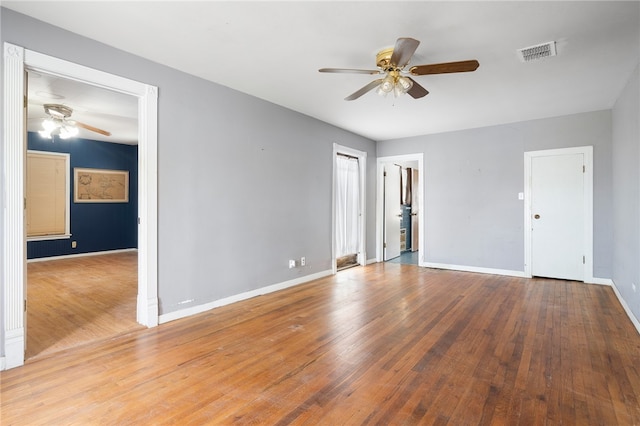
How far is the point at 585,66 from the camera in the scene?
330 centimetres

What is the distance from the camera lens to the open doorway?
3389 millimetres

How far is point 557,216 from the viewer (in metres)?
5.15

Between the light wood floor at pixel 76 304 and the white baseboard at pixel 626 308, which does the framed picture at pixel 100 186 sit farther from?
the white baseboard at pixel 626 308

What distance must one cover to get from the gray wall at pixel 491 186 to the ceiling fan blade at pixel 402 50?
3749mm

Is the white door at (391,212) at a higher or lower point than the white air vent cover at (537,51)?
lower

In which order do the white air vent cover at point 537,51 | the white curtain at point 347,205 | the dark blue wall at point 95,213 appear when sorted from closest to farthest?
the white air vent cover at point 537,51 < the white curtain at point 347,205 < the dark blue wall at point 95,213

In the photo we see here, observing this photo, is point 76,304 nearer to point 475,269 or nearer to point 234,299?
point 234,299

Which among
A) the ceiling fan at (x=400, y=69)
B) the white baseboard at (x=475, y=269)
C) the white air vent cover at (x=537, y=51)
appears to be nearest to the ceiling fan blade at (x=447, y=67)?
the ceiling fan at (x=400, y=69)

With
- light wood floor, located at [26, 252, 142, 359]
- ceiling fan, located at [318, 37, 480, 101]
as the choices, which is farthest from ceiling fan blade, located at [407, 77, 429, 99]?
light wood floor, located at [26, 252, 142, 359]

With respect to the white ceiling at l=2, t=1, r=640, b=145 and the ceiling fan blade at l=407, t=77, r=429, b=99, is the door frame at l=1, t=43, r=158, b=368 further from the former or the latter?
the ceiling fan blade at l=407, t=77, r=429, b=99

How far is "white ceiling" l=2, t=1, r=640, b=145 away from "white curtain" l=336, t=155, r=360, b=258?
198cm

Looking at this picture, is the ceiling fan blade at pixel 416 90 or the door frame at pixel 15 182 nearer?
the door frame at pixel 15 182

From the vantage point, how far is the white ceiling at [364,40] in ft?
7.69

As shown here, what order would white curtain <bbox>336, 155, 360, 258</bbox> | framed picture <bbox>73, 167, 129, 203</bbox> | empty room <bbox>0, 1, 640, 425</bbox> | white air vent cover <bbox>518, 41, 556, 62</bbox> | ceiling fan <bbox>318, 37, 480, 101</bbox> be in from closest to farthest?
1. empty room <bbox>0, 1, 640, 425</bbox>
2. ceiling fan <bbox>318, 37, 480, 101</bbox>
3. white air vent cover <bbox>518, 41, 556, 62</bbox>
4. white curtain <bbox>336, 155, 360, 258</bbox>
5. framed picture <bbox>73, 167, 129, 203</bbox>
